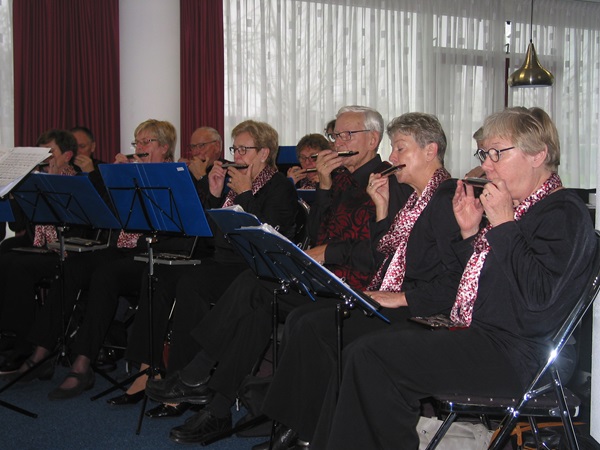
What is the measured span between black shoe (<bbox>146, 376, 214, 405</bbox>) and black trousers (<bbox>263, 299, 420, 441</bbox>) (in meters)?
0.61

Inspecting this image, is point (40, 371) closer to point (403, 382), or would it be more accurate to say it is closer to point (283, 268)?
point (283, 268)

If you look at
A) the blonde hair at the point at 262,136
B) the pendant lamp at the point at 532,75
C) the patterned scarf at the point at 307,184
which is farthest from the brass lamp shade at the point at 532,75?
the blonde hair at the point at 262,136

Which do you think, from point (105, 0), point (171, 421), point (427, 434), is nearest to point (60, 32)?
point (105, 0)

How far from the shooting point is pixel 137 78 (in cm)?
620

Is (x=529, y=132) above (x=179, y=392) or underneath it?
above

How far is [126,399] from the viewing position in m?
3.22

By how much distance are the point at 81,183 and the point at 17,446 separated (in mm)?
1169

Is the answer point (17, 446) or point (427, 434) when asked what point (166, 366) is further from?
point (427, 434)

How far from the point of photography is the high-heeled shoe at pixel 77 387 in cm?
330

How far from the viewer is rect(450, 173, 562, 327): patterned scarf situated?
195 cm

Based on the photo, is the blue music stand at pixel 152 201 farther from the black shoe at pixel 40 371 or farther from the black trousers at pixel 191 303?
the black shoe at pixel 40 371

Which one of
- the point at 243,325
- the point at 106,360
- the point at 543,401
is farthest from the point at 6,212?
the point at 543,401

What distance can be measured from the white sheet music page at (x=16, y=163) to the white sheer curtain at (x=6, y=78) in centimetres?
306

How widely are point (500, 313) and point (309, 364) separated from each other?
75cm
